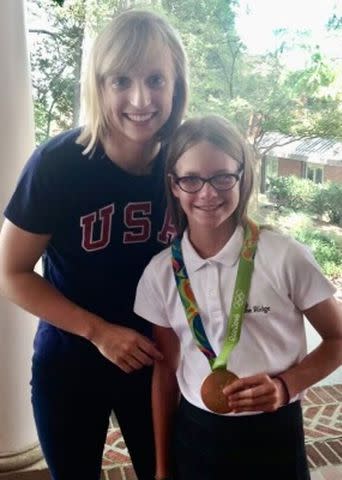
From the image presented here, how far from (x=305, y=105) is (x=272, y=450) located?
1.56 meters

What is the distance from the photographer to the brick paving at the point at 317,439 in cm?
206

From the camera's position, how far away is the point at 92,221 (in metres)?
1.16

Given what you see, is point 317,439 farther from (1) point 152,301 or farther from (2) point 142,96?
(2) point 142,96

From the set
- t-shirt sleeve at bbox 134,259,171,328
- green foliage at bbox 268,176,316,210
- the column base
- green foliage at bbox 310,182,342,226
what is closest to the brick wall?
green foliage at bbox 268,176,316,210

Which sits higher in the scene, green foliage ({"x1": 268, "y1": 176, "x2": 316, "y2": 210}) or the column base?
green foliage ({"x1": 268, "y1": 176, "x2": 316, "y2": 210})

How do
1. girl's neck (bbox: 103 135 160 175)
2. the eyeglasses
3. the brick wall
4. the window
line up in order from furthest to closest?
the window
the brick wall
girl's neck (bbox: 103 135 160 175)
the eyeglasses

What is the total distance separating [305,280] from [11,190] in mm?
Answer: 1035

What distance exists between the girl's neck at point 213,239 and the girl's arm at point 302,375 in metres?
0.21

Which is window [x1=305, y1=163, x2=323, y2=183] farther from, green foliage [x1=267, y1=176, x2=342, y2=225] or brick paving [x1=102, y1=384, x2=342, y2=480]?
brick paving [x1=102, y1=384, x2=342, y2=480]

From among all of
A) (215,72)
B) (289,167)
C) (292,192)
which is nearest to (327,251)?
(292,192)

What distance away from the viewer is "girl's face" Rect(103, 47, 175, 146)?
3.52 feet

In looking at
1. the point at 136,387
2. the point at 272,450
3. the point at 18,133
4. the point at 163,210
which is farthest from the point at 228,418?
the point at 18,133

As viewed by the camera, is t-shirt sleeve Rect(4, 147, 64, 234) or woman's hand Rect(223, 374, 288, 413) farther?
t-shirt sleeve Rect(4, 147, 64, 234)

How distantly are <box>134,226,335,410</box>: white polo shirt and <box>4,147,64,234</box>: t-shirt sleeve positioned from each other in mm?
294
